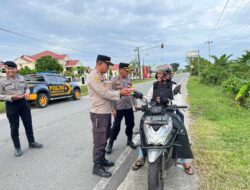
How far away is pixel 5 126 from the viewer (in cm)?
860

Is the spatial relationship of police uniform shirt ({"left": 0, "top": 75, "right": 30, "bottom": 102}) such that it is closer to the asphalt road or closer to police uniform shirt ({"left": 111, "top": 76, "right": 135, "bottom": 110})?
the asphalt road

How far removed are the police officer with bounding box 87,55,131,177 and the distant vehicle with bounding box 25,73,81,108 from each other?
9.03 metres

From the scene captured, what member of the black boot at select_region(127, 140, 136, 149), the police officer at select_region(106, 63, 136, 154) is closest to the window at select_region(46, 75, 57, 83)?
the black boot at select_region(127, 140, 136, 149)

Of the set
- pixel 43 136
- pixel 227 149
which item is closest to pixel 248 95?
pixel 227 149

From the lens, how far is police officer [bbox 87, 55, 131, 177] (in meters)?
3.82

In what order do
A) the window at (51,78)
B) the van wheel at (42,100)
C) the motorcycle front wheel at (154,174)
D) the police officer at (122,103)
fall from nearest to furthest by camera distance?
Answer: the motorcycle front wheel at (154,174), the police officer at (122,103), the van wheel at (42,100), the window at (51,78)

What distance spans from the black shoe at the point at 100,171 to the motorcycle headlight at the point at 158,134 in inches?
45.4

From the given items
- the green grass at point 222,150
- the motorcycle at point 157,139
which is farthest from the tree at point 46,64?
the motorcycle at point 157,139

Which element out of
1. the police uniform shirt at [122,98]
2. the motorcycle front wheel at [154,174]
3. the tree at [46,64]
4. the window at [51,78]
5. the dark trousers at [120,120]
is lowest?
the motorcycle front wheel at [154,174]

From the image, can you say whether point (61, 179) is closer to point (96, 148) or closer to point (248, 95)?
point (96, 148)

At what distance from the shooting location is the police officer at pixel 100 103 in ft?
12.5

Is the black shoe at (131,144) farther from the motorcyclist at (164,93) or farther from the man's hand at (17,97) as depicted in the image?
the man's hand at (17,97)

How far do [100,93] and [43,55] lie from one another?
81.9 metres

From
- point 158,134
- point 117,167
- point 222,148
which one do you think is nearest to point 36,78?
point 117,167
